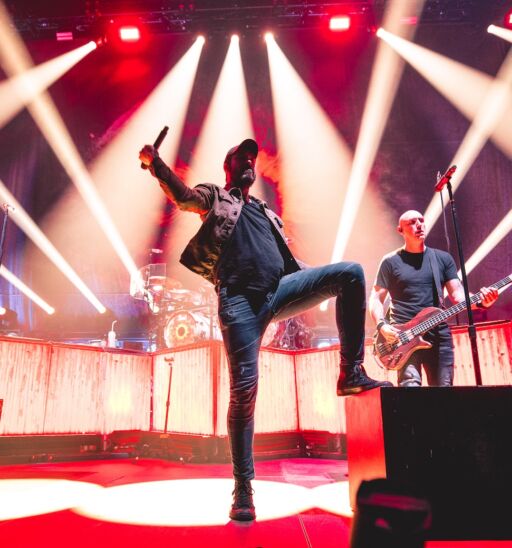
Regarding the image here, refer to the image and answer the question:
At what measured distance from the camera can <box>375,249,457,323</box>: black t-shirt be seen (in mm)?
3541

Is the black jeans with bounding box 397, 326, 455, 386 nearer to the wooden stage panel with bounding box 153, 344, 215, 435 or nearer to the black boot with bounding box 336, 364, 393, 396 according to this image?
the black boot with bounding box 336, 364, 393, 396

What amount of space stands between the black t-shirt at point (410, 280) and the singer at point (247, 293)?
1.50 metres

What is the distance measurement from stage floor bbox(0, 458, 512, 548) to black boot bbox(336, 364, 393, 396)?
690 mm

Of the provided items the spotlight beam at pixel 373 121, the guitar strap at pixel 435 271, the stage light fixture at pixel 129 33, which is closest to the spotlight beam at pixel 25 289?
the stage light fixture at pixel 129 33

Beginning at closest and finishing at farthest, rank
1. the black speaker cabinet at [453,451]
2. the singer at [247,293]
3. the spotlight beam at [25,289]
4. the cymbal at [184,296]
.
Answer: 1. the black speaker cabinet at [453,451]
2. the singer at [247,293]
3. the cymbal at [184,296]
4. the spotlight beam at [25,289]

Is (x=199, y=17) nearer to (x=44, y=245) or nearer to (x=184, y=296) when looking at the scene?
(x=184, y=296)

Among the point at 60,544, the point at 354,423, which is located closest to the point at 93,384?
the point at 60,544

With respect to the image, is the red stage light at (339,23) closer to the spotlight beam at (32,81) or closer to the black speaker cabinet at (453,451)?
the spotlight beam at (32,81)

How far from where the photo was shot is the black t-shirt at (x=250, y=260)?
2.32 metres

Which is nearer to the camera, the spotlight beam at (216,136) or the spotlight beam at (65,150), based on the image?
the spotlight beam at (65,150)

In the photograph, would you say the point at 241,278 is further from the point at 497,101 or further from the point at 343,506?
the point at 497,101

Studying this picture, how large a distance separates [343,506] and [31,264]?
32.6 feet

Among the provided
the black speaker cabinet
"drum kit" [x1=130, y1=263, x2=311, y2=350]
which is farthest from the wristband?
"drum kit" [x1=130, y1=263, x2=311, y2=350]

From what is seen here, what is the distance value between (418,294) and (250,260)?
1942 mm
